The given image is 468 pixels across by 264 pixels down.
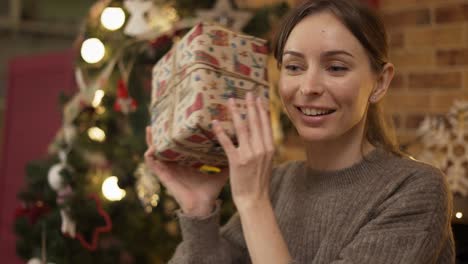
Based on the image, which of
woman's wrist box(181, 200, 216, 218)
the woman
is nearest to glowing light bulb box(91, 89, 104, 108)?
woman's wrist box(181, 200, 216, 218)

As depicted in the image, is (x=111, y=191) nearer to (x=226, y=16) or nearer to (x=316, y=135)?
(x=226, y=16)

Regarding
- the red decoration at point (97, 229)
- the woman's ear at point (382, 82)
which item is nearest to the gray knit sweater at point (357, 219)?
the woman's ear at point (382, 82)

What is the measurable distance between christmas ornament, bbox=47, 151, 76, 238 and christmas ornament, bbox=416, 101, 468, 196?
1.16 meters

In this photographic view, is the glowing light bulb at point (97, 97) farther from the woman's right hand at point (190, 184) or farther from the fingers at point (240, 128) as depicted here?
the fingers at point (240, 128)

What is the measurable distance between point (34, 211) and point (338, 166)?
1.30 meters

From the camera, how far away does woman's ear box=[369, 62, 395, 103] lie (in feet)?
4.03

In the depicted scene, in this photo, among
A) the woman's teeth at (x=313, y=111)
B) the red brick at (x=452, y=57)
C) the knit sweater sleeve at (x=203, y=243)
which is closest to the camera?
the woman's teeth at (x=313, y=111)

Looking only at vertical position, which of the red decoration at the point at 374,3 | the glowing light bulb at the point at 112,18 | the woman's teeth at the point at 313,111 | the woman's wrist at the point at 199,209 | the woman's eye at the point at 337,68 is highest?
the red decoration at the point at 374,3

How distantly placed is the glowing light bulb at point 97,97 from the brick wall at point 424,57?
3.59ft

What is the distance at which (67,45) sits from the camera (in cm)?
507

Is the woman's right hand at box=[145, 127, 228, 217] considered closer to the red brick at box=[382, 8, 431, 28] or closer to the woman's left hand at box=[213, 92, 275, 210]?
the woman's left hand at box=[213, 92, 275, 210]

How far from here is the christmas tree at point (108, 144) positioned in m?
2.04

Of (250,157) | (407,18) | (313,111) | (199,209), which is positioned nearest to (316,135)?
(313,111)

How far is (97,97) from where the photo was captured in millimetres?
2084
